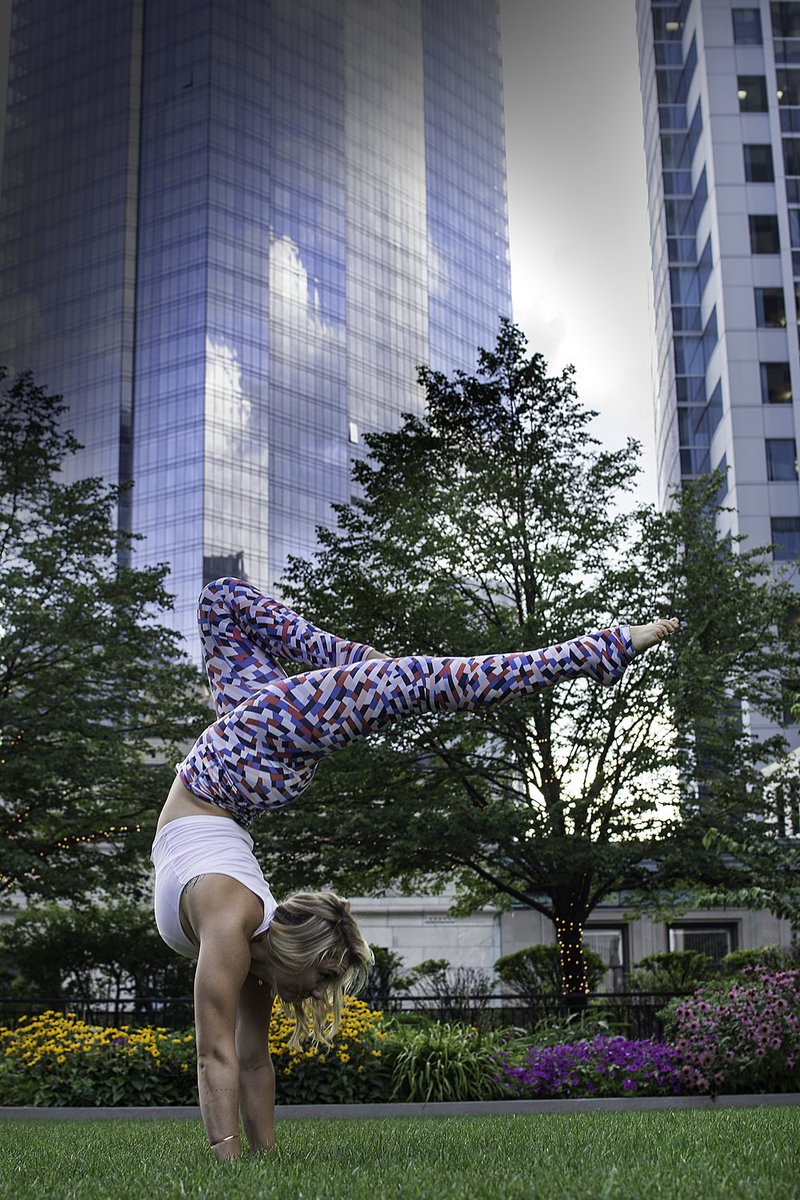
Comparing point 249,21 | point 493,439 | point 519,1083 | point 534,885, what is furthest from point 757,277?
point 249,21

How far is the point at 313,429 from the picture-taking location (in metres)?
111

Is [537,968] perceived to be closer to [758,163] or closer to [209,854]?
[209,854]

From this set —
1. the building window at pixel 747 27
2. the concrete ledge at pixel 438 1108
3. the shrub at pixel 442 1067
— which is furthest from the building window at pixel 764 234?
the concrete ledge at pixel 438 1108

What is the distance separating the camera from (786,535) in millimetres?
48500

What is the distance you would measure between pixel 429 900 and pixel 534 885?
23.5 meters

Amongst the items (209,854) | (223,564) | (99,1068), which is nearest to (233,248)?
(223,564)

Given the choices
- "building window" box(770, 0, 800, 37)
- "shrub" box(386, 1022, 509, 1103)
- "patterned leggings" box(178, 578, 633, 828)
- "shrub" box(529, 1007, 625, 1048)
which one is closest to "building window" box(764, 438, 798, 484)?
"building window" box(770, 0, 800, 37)

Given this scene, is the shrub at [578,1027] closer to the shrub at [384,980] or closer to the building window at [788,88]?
the shrub at [384,980]

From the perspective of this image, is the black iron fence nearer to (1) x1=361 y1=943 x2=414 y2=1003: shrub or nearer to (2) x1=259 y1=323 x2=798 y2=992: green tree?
(2) x1=259 y1=323 x2=798 y2=992: green tree

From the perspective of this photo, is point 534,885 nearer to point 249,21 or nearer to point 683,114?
point 683,114

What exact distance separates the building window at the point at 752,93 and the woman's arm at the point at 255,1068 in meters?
57.0

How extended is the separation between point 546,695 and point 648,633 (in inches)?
545

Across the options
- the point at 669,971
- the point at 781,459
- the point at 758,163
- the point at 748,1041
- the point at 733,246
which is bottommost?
the point at 669,971

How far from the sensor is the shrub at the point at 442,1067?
10.9m
